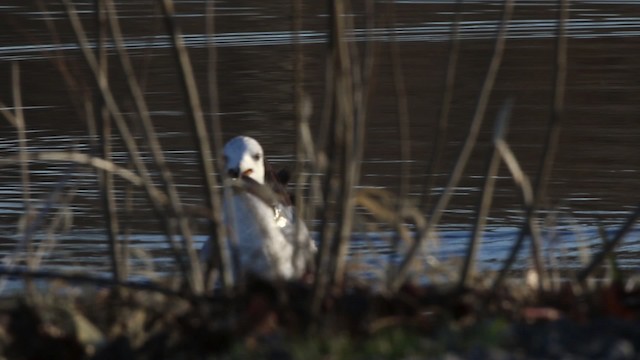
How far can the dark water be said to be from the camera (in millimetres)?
9992

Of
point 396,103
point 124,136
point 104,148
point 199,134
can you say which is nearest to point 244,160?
point 396,103

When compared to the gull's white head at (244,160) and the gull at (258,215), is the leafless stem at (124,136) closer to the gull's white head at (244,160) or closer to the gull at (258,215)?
the gull at (258,215)

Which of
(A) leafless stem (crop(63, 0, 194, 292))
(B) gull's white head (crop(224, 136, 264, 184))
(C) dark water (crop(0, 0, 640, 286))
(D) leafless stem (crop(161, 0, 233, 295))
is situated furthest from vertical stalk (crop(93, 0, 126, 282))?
(B) gull's white head (crop(224, 136, 264, 184))

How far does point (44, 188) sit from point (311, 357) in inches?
306

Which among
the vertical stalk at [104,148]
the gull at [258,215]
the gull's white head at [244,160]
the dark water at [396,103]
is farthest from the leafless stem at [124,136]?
the gull's white head at [244,160]

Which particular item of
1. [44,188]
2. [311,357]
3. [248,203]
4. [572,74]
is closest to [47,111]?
[44,188]

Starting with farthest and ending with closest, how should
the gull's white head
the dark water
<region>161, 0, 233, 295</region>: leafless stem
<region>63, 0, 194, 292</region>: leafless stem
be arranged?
the dark water < the gull's white head < <region>63, 0, 194, 292</region>: leafless stem < <region>161, 0, 233, 295</region>: leafless stem

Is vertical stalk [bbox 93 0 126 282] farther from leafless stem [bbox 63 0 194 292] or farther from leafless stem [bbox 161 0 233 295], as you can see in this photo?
leafless stem [bbox 161 0 233 295]

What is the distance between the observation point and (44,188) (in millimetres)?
11383

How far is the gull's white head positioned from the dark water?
2.14 feet

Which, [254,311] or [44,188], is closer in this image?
[254,311]

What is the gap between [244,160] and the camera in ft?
28.3

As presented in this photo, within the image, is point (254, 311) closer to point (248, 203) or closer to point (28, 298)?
point (28, 298)

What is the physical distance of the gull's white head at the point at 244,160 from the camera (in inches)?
339
